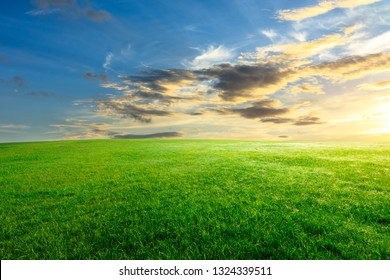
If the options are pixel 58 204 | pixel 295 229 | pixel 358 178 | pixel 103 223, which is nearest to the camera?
pixel 295 229

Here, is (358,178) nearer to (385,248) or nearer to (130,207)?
(385,248)

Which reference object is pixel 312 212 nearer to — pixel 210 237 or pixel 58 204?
pixel 210 237

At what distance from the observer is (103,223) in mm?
8453

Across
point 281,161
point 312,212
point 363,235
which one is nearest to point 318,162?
point 281,161

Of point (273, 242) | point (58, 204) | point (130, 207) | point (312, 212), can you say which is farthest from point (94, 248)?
point (312, 212)

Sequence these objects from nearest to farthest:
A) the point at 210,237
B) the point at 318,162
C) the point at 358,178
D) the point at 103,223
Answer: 1. the point at 210,237
2. the point at 103,223
3. the point at 358,178
4. the point at 318,162

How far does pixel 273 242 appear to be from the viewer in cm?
655

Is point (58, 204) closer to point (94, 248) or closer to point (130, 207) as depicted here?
point (130, 207)

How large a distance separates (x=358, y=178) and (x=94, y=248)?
13.1m

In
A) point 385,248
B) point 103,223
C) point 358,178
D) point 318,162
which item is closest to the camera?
point 385,248

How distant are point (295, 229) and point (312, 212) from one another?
1894 mm
